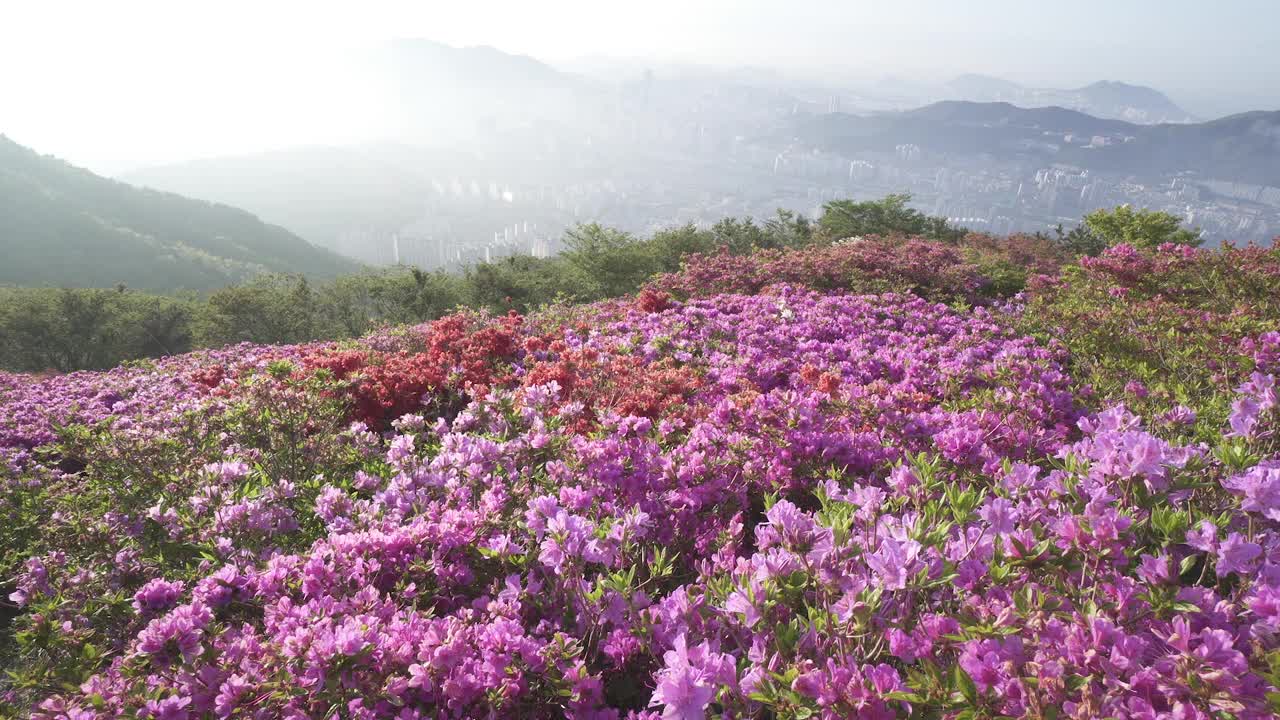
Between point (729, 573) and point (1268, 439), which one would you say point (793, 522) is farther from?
point (1268, 439)

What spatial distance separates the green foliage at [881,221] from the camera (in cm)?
3709

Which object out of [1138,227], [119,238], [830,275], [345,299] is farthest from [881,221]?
[119,238]

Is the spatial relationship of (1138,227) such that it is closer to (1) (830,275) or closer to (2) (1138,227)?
(2) (1138,227)

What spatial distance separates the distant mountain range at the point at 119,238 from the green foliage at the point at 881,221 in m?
115

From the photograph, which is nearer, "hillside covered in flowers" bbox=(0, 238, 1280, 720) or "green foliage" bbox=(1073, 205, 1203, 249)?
"hillside covered in flowers" bbox=(0, 238, 1280, 720)

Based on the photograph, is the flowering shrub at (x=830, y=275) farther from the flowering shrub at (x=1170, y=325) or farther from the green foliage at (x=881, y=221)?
the green foliage at (x=881, y=221)

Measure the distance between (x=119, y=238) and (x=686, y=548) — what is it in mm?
159025

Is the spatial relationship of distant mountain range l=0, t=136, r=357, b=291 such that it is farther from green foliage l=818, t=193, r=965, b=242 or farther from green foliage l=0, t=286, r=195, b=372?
green foliage l=818, t=193, r=965, b=242

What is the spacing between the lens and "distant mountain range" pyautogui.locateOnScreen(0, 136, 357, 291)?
106750mm

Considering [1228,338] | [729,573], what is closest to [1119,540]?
[729,573]

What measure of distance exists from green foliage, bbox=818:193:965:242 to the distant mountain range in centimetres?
11492

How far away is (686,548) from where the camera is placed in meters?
3.08

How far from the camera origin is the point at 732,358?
6344 mm

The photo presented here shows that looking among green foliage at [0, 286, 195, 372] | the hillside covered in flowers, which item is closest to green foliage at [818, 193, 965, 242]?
the hillside covered in flowers
